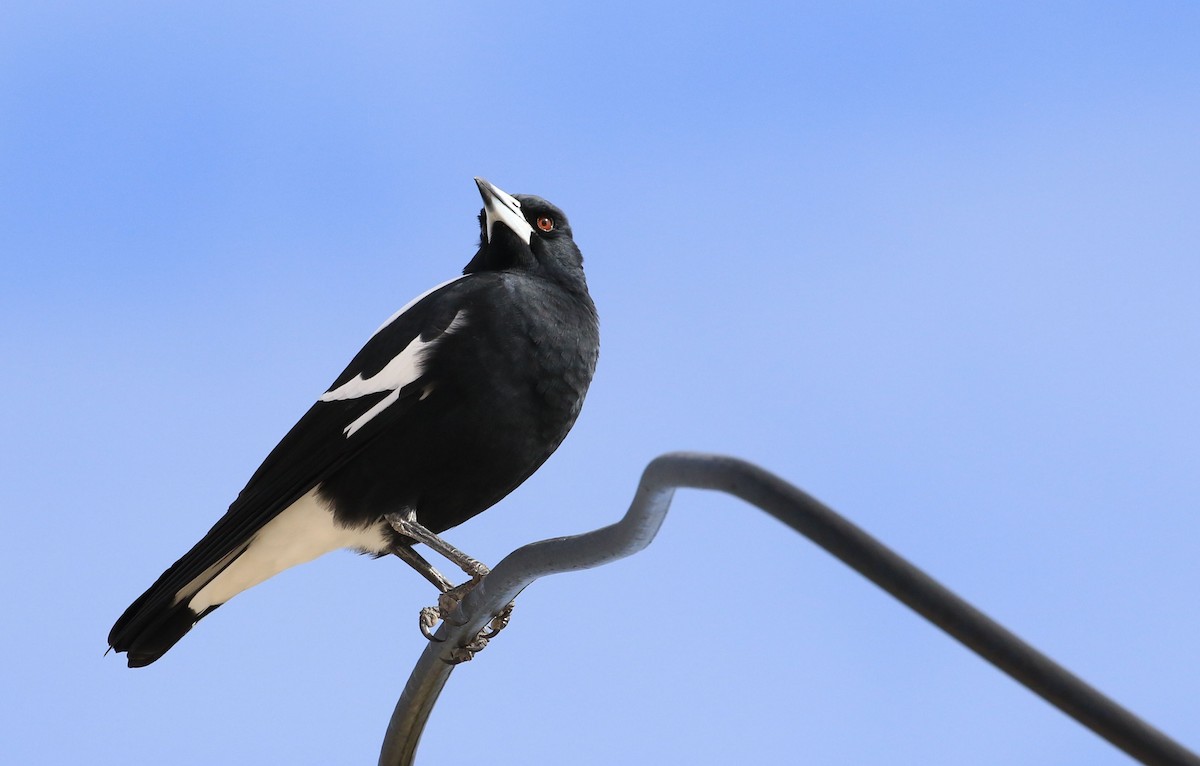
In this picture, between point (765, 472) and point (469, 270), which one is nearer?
point (765, 472)

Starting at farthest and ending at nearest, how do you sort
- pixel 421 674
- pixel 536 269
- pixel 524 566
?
pixel 536 269 → pixel 421 674 → pixel 524 566

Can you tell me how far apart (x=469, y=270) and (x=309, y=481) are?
2.61 feet

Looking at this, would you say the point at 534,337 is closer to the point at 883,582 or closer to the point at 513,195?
the point at 513,195

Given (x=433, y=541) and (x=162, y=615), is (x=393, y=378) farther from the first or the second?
(x=162, y=615)

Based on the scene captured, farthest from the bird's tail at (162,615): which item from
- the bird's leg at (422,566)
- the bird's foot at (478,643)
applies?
the bird's foot at (478,643)

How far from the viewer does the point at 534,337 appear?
2703mm

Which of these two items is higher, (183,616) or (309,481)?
(309,481)

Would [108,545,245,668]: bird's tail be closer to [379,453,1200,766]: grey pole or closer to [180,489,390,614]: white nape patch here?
[180,489,390,614]: white nape patch

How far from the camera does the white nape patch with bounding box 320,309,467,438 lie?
2682mm

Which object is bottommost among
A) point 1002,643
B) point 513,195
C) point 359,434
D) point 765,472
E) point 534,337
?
point 1002,643

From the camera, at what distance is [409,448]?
2.63 meters

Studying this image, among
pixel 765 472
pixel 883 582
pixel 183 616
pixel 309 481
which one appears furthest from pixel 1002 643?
pixel 183 616

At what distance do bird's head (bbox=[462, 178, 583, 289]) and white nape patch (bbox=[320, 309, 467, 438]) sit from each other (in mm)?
400

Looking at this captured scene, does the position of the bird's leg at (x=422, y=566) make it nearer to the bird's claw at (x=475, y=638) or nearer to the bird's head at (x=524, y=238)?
the bird's claw at (x=475, y=638)
